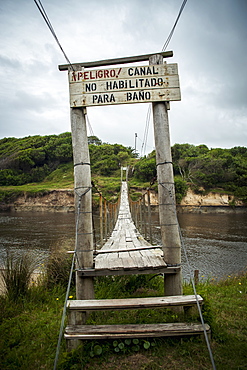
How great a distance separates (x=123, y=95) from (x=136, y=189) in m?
28.5

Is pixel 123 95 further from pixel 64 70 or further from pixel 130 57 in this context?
pixel 64 70

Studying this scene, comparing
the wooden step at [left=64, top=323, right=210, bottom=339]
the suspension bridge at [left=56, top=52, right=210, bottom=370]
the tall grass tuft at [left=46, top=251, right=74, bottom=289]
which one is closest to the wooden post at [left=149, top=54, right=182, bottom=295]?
the suspension bridge at [left=56, top=52, right=210, bottom=370]

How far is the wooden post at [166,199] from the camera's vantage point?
245cm

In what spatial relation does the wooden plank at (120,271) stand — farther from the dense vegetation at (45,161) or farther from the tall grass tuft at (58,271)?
the dense vegetation at (45,161)

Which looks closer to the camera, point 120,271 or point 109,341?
point 109,341

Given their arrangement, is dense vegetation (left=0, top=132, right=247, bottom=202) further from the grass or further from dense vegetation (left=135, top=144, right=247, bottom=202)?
the grass

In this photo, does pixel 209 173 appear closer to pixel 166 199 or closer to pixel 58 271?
pixel 58 271

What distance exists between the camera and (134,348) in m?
1.76

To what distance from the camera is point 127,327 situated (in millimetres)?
1782

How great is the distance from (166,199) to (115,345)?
1.45m

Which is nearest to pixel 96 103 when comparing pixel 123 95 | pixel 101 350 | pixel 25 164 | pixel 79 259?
pixel 123 95

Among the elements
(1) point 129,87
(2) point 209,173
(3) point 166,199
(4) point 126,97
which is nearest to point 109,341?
(3) point 166,199

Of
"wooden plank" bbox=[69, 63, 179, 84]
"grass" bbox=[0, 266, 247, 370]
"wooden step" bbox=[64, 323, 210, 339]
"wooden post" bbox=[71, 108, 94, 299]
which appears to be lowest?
"grass" bbox=[0, 266, 247, 370]

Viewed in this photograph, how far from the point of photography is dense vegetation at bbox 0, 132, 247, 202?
3125 centimetres
